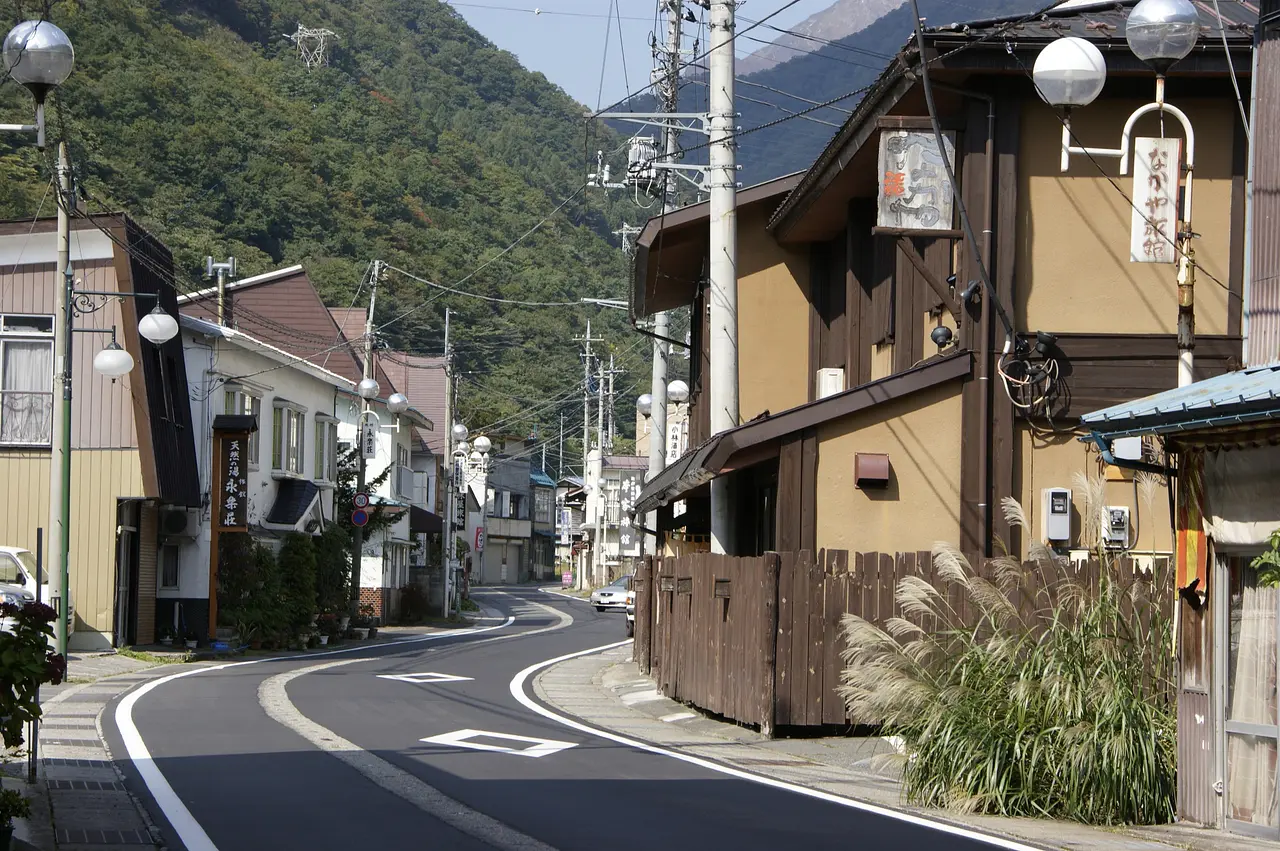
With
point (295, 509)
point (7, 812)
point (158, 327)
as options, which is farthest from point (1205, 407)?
point (295, 509)

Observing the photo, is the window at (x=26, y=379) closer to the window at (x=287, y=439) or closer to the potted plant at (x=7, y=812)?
the window at (x=287, y=439)

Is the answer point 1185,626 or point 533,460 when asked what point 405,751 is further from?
point 533,460

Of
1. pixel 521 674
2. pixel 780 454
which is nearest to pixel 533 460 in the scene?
pixel 521 674

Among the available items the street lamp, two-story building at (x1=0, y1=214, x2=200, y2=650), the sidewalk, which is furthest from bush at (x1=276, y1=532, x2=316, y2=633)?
the street lamp

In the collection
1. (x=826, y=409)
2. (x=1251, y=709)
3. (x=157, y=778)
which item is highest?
(x=826, y=409)

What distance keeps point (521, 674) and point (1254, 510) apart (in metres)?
16.8

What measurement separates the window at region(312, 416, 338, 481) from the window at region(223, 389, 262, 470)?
5.14 metres

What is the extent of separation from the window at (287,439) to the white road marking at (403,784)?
18.8m

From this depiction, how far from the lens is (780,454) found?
52.9 ft

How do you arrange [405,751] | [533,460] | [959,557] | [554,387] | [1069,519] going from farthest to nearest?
[533,460] < [554,387] < [1069,519] < [405,751] < [959,557]

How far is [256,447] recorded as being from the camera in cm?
3525

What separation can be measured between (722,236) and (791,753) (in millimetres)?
6370

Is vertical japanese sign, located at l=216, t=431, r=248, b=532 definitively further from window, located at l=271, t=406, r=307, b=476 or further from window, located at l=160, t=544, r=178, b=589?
window, located at l=271, t=406, r=307, b=476

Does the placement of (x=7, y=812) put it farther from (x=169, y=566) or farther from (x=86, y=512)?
(x=169, y=566)
